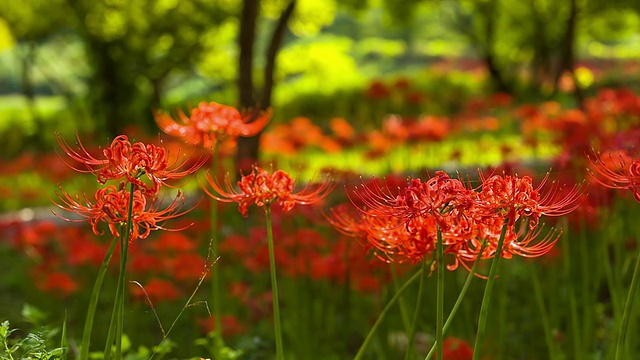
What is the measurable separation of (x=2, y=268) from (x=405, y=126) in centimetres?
389

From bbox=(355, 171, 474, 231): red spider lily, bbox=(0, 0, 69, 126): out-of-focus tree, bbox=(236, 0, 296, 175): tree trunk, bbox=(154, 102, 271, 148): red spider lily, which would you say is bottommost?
bbox=(355, 171, 474, 231): red spider lily

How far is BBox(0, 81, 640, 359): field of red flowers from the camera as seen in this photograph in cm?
152

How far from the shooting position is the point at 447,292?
381 cm

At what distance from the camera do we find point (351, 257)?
3.20 meters

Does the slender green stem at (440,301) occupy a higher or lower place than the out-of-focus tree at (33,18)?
lower

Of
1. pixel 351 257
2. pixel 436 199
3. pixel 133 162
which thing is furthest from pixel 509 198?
pixel 351 257

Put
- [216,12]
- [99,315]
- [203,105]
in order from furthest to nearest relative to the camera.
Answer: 1. [216,12]
2. [99,315]
3. [203,105]

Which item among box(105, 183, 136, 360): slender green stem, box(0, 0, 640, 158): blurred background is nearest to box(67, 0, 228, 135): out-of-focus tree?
box(0, 0, 640, 158): blurred background

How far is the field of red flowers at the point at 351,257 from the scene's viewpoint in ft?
5.00

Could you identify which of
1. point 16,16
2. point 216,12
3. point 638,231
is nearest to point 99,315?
point 638,231

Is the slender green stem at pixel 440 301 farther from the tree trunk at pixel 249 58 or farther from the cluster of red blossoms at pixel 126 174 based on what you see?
the tree trunk at pixel 249 58

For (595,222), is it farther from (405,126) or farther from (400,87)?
(400,87)

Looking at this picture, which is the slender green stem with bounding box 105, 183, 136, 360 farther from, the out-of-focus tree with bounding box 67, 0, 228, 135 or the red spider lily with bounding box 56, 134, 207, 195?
the out-of-focus tree with bounding box 67, 0, 228, 135

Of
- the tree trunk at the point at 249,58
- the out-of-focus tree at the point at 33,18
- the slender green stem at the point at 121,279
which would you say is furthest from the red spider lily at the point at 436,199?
the out-of-focus tree at the point at 33,18
